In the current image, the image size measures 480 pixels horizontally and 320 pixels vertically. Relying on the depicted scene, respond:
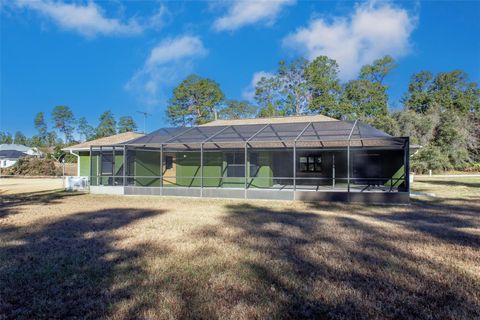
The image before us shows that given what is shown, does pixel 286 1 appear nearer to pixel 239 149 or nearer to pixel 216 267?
pixel 239 149

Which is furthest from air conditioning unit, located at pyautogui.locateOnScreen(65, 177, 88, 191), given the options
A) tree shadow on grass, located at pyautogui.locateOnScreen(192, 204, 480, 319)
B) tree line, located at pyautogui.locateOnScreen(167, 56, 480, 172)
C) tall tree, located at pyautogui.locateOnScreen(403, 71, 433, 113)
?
tall tree, located at pyautogui.locateOnScreen(403, 71, 433, 113)

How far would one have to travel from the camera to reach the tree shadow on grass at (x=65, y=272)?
122 inches

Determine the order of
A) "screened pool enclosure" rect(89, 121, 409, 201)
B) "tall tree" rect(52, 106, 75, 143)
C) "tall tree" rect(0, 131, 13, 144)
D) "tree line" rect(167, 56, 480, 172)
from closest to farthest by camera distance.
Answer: "screened pool enclosure" rect(89, 121, 409, 201)
"tree line" rect(167, 56, 480, 172)
"tall tree" rect(52, 106, 75, 143)
"tall tree" rect(0, 131, 13, 144)

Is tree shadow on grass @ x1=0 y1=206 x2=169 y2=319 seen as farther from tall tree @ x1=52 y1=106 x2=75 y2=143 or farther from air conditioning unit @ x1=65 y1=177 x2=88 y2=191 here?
tall tree @ x1=52 y1=106 x2=75 y2=143

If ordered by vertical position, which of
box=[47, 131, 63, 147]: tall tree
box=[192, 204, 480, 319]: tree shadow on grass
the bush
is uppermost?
box=[47, 131, 63, 147]: tall tree

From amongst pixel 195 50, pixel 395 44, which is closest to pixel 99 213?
pixel 195 50

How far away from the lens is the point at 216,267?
13.9 feet

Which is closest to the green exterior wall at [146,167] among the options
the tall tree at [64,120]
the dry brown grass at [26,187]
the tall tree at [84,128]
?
the dry brown grass at [26,187]

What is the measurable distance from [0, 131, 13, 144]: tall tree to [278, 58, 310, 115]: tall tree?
8575 centimetres

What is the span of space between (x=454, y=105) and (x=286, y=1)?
34.2 m

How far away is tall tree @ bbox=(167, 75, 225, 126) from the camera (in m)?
41.5

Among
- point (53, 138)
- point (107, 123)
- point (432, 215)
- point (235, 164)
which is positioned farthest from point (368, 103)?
point (53, 138)

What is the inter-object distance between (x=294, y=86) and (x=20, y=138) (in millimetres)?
84288

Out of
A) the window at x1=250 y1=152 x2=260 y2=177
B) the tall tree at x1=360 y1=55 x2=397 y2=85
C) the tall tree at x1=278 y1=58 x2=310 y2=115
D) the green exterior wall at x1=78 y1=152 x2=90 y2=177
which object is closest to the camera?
the window at x1=250 y1=152 x2=260 y2=177
